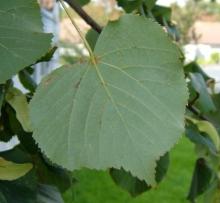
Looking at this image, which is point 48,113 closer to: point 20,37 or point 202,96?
point 20,37

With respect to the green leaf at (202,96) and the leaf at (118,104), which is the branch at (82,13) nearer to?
the leaf at (118,104)

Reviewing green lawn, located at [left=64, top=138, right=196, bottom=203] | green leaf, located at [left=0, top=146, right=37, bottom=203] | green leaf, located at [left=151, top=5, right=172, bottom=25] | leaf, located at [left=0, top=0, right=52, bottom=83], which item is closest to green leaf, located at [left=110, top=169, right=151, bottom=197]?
green leaf, located at [left=0, top=146, right=37, bottom=203]

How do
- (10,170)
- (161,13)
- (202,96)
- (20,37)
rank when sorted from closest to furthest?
(20,37) < (10,170) < (202,96) < (161,13)

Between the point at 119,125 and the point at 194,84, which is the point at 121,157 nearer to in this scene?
the point at 119,125

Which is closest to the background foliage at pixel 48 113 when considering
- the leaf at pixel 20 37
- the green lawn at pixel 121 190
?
the leaf at pixel 20 37

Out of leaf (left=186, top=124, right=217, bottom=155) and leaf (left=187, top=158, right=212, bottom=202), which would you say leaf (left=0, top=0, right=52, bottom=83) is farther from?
leaf (left=187, top=158, right=212, bottom=202)

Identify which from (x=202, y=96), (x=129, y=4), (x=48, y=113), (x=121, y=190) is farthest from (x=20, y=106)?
(x=121, y=190)
